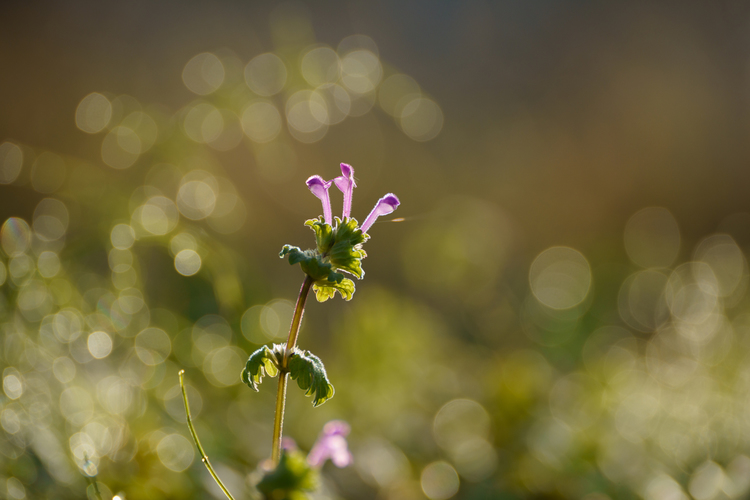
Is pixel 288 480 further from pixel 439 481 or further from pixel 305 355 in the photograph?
pixel 439 481

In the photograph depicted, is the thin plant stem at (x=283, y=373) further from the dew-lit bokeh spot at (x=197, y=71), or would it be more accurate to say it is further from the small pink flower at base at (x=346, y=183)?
the dew-lit bokeh spot at (x=197, y=71)

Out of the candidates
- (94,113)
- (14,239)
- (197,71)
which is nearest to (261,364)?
(14,239)

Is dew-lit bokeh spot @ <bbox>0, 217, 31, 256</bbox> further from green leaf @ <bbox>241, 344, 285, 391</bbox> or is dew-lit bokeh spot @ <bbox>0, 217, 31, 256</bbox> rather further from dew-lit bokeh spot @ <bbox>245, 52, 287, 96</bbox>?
dew-lit bokeh spot @ <bbox>245, 52, 287, 96</bbox>

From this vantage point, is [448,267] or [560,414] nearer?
[560,414]

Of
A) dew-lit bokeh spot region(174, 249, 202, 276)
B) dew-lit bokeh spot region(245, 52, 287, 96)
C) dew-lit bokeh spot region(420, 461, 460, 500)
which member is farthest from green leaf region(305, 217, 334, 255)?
dew-lit bokeh spot region(245, 52, 287, 96)

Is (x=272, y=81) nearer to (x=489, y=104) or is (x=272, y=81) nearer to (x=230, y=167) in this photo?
(x=230, y=167)

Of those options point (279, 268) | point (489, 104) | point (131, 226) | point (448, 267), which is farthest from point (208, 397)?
point (489, 104)

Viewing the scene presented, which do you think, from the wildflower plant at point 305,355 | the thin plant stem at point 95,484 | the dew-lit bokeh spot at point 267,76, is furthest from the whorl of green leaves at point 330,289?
the dew-lit bokeh spot at point 267,76
